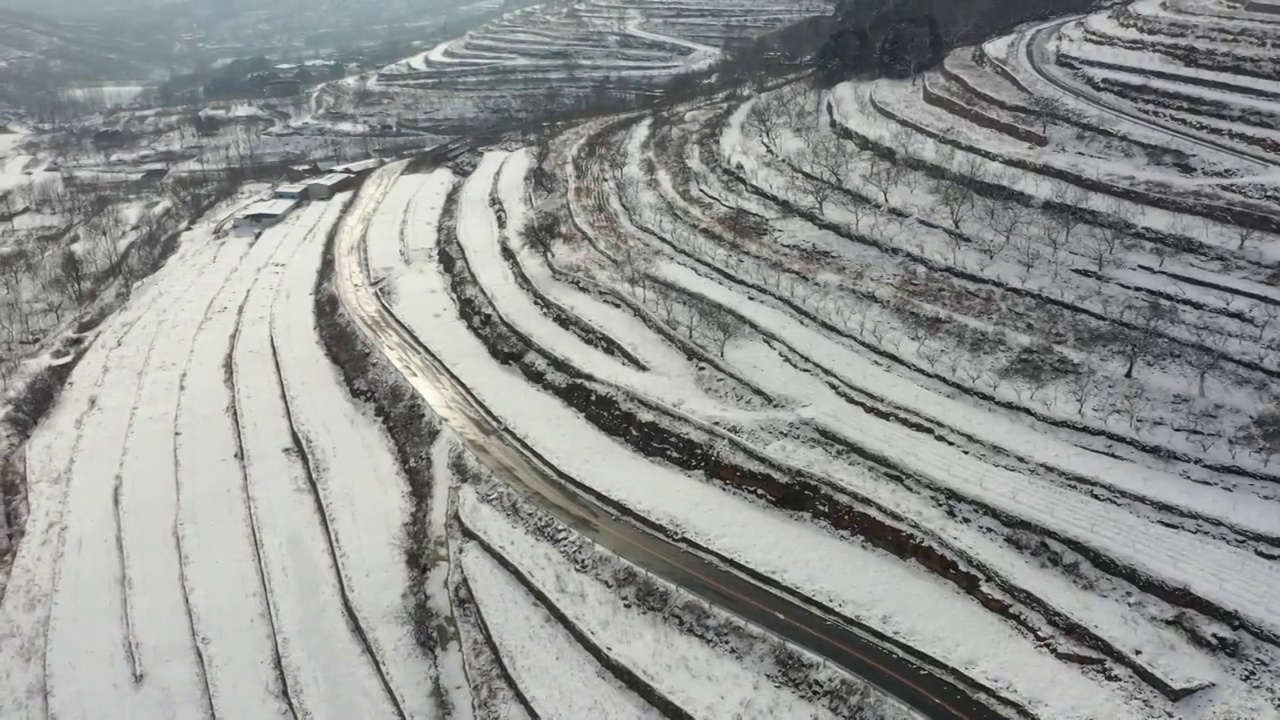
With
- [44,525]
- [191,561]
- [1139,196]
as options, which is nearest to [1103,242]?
[1139,196]

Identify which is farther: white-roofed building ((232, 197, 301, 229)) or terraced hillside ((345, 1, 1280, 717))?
white-roofed building ((232, 197, 301, 229))

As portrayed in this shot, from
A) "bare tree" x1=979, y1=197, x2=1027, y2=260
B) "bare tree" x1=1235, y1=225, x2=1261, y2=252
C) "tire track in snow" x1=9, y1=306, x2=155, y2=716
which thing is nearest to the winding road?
"tire track in snow" x1=9, y1=306, x2=155, y2=716

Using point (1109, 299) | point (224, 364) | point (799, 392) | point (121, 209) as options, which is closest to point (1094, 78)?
point (1109, 299)

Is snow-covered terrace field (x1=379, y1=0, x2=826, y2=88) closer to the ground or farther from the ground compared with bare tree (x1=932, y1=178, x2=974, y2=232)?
farther from the ground

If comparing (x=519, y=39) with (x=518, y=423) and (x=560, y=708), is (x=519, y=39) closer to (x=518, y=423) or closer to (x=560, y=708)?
(x=518, y=423)

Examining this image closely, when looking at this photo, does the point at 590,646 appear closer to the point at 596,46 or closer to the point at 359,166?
the point at 359,166

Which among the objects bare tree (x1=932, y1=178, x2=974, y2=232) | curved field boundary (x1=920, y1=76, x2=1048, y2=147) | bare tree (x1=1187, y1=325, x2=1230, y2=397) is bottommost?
bare tree (x1=1187, y1=325, x2=1230, y2=397)

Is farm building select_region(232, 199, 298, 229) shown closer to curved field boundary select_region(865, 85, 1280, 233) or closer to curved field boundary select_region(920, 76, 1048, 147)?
curved field boundary select_region(865, 85, 1280, 233)

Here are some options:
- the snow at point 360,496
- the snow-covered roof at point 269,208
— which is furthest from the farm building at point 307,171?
the snow at point 360,496
